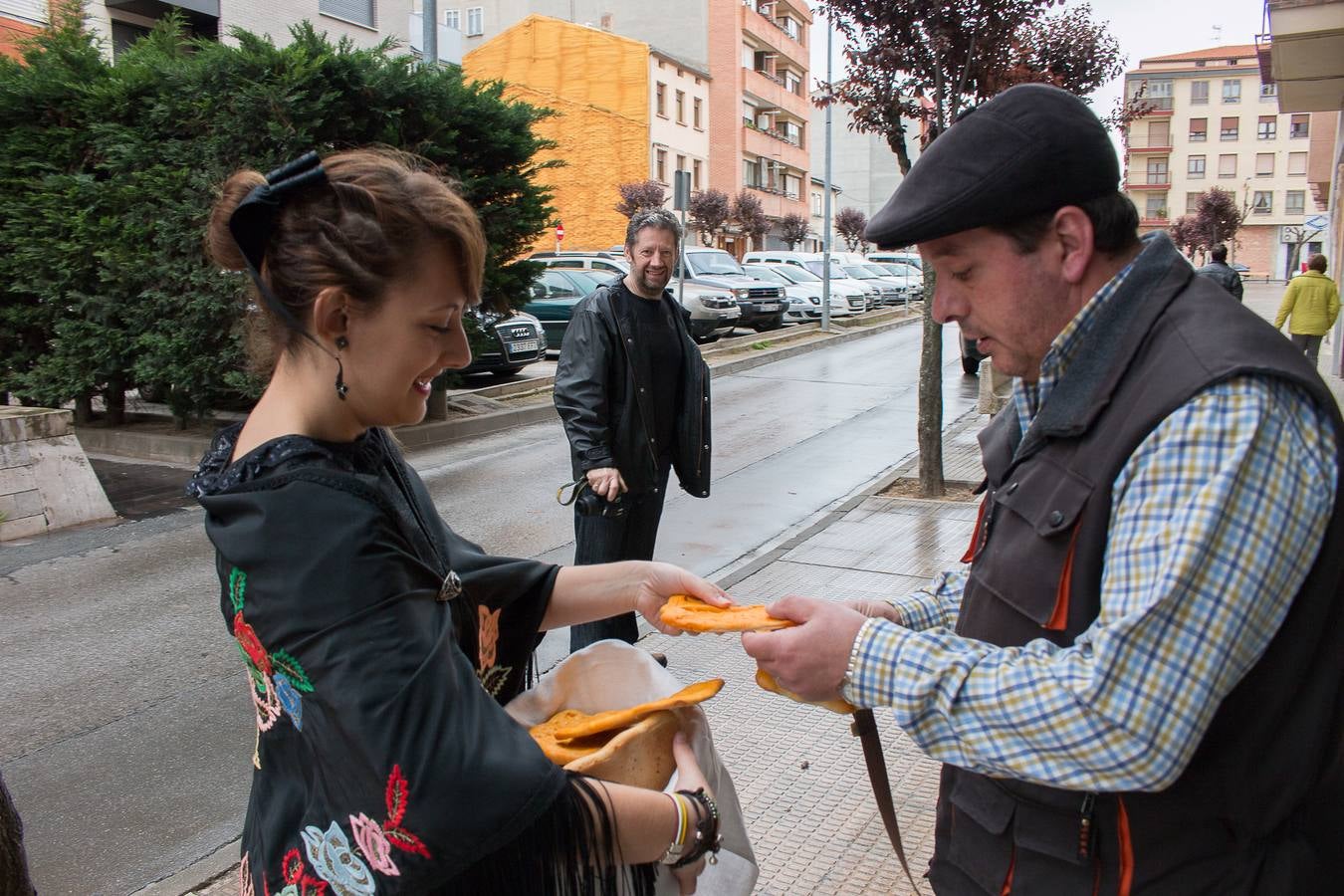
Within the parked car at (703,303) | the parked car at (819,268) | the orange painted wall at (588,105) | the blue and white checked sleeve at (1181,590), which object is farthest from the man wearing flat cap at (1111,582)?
the orange painted wall at (588,105)

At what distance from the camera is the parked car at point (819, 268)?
31956 millimetres

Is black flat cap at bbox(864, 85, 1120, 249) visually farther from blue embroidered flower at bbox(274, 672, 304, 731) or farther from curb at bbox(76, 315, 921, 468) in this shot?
curb at bbox(76, 315, 921, 468)

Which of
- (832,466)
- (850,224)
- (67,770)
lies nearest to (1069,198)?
(67,770)

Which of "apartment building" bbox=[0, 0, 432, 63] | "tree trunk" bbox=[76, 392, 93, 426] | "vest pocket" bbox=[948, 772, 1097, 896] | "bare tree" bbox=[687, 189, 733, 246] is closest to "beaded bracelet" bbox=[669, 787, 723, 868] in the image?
"vest pocket" bbox=[948, 772, 1097, 896]

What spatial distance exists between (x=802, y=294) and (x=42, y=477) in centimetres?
2254

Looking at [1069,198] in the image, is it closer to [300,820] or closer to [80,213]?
[300,820]

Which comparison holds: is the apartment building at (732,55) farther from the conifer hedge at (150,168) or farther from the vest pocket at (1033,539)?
the vest pocket at (1033,539)

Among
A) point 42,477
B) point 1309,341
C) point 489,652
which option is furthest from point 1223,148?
point 489,652

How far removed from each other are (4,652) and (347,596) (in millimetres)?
5321

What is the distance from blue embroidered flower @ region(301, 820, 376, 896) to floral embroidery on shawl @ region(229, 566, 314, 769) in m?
0.16

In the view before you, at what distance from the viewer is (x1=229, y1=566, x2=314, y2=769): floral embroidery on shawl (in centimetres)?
146

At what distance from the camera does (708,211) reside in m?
43.9

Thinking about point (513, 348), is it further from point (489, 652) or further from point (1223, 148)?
point (1223, 148)

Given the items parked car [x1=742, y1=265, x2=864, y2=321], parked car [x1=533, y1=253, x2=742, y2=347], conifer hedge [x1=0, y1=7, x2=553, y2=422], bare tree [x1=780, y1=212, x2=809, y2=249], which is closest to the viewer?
conifer hedge [x1=0, y1=7, x2=553, y2=422]
